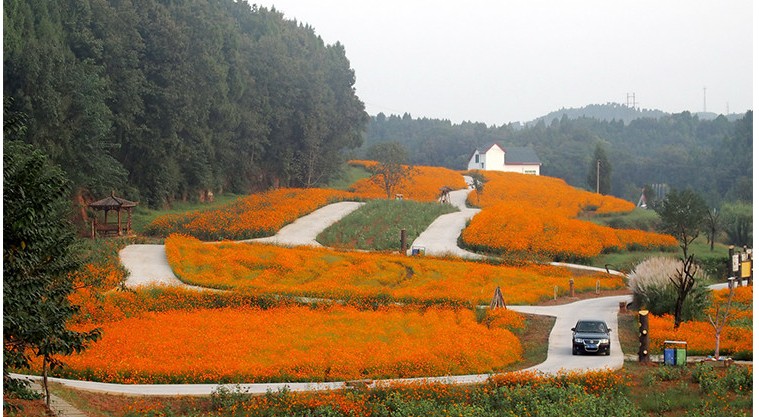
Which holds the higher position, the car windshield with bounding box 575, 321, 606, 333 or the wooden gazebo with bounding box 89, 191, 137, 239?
the wooden gazebo with bounding box 89, 191, 137, 239

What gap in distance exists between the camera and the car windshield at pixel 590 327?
24.6 meters

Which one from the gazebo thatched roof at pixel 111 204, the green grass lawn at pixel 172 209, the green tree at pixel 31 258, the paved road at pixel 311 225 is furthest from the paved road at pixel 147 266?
the green tree at pixel 31 258

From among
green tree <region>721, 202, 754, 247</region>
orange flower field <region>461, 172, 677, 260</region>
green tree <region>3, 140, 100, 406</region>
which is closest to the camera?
green tree <region>3, 140, 100, 406</region>

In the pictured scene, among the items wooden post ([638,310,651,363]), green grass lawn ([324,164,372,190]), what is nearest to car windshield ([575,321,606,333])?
wooden post ([638,310,651,363])

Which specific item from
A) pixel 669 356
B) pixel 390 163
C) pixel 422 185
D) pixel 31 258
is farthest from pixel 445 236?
pixel 31 258

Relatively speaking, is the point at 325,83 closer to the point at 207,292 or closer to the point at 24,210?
the point at 207,292

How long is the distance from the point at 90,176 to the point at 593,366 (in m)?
35.6

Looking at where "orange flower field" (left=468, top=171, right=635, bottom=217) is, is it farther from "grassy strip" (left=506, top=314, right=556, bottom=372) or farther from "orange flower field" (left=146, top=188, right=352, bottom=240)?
"grassy strip" (left=506, top=314, right=556, bottom=372)

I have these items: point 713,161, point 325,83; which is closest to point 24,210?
point 325,83

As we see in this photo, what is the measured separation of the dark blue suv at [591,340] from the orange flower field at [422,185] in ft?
157

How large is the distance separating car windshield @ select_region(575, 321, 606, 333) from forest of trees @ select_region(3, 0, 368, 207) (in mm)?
18600

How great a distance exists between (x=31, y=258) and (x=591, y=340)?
14797 millimetres

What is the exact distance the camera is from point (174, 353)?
22344 mm

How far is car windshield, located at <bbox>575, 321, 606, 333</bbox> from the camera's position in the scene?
24.6 metres
